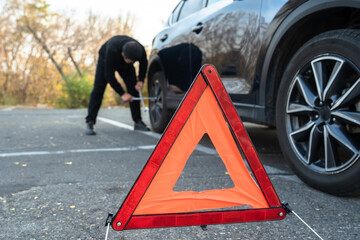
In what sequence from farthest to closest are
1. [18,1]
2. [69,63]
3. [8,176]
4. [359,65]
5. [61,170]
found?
[69,63]
[18,1]
[61,170]
[8,176]
[359,65]

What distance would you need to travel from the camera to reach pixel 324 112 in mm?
2156

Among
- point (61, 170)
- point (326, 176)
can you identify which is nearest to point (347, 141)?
point (326, 176)

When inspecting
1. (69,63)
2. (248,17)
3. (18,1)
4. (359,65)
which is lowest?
(69,63)

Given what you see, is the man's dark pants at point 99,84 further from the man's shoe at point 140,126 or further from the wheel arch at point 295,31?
the wheel arch at point 295,31

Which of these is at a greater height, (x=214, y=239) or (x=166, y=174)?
(x=166, y=174)

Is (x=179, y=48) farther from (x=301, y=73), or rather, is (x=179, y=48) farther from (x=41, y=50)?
(x=41, y=50)

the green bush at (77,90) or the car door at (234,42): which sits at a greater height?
the car door at (234,42)

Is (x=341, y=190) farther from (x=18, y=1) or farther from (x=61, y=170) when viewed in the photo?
(x=18, y=1)

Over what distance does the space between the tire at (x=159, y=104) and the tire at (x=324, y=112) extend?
8.27 feet

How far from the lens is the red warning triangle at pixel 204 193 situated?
156cm

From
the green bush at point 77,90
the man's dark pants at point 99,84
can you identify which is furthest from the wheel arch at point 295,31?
the green bush at point 77,90

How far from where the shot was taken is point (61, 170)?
9.64ft

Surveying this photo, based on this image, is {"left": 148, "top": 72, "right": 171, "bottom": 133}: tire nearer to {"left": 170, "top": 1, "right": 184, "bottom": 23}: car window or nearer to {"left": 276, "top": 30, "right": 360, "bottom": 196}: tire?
{"left": 170, "top": 1, "right": 184, "bottom": 23}: car window

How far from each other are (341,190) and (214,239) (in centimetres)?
91
